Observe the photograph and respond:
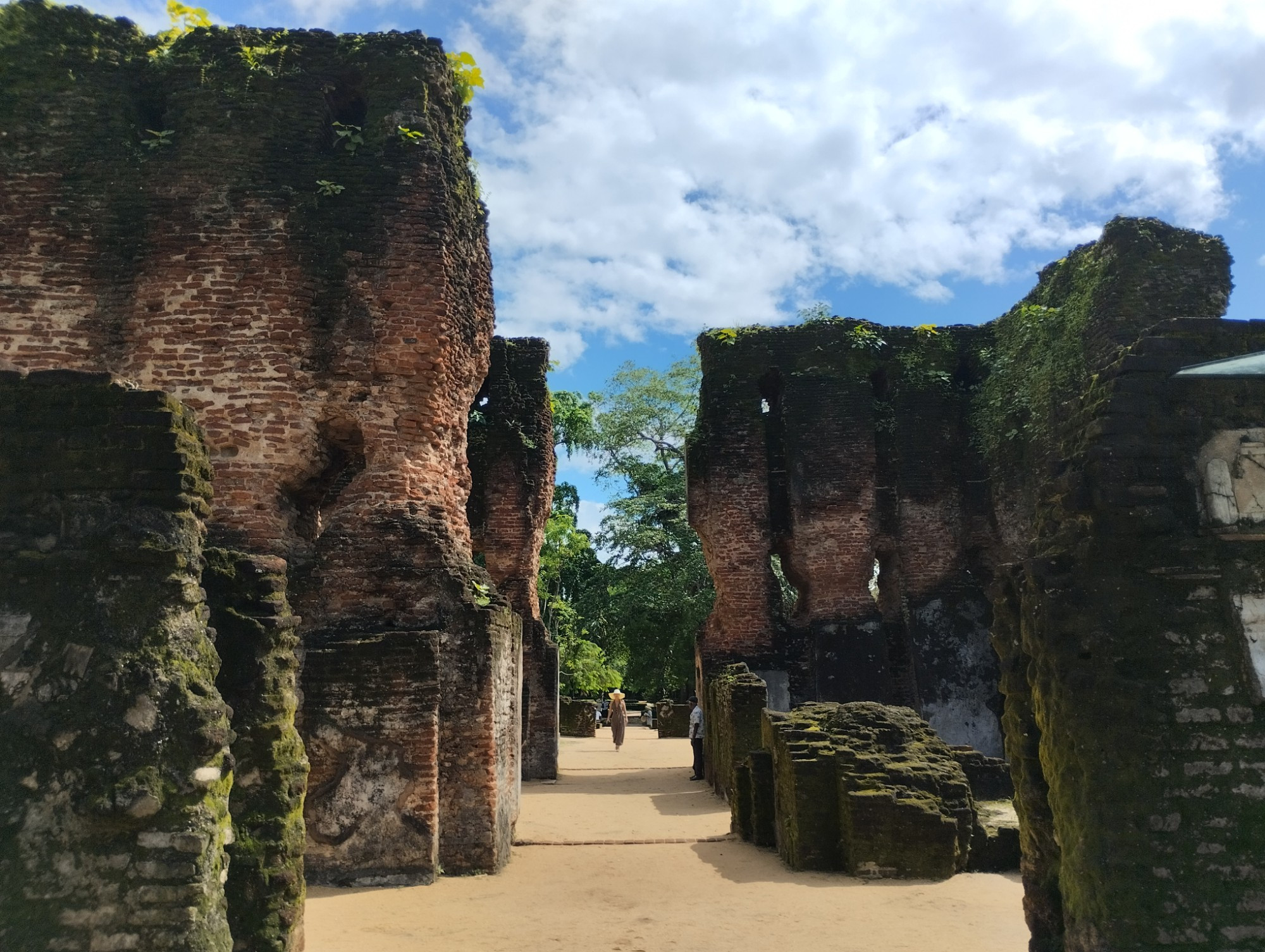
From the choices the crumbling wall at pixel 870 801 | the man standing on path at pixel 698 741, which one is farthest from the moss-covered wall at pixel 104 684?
the man standing on path at pixel 698 741

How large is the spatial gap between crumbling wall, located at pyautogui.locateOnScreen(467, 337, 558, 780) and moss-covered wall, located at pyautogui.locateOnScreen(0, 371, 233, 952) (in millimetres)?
12891

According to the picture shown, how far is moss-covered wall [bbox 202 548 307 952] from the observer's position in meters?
4.59

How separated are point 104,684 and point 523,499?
13739 mm

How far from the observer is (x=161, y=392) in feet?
14.5

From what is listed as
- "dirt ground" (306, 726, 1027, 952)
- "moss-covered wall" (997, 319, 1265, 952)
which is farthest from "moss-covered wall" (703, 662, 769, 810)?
"moss-covered wall" (997, 319, 1265, 952)

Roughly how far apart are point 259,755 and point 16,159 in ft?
23.2

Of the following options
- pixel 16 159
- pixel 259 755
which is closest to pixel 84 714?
pixel 259 755

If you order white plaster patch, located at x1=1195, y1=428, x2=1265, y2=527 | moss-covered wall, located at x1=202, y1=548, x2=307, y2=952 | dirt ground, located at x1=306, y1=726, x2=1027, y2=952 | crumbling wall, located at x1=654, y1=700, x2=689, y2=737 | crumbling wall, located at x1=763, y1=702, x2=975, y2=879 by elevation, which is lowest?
crumbling wall, located at x1=654, y1=700, x2=689, y2=737

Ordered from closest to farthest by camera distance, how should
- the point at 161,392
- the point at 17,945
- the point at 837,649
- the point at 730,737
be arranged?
the point at 17,945, the point at 161,392, the point at 730,737, the point at 837,649

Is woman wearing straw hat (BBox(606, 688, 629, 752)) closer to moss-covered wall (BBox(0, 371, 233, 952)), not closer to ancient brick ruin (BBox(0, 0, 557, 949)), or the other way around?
ancient brick ruin (BBox(0, 0, 557, 949))

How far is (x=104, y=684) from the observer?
3721 millimetres

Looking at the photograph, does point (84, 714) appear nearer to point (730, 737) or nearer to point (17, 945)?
point (17, 945)

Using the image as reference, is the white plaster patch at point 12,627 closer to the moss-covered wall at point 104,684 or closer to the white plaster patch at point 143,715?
the moss-covered wall at point 104,684

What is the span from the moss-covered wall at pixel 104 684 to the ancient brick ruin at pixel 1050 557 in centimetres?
404
